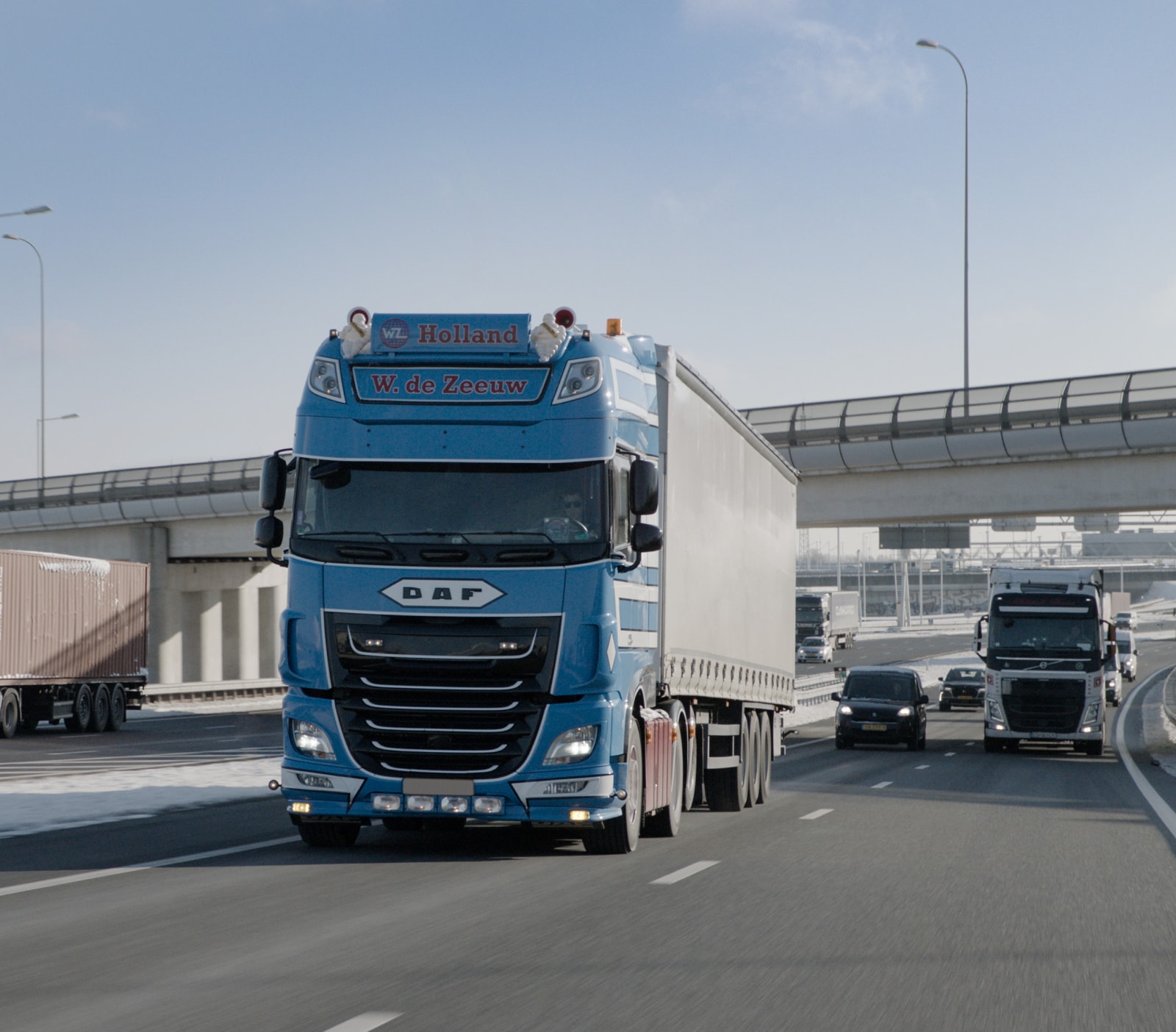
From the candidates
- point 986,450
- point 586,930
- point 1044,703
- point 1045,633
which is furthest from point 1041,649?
point 586,930

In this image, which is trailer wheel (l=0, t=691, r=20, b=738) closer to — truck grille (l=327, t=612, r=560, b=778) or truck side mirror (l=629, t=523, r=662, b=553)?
truck grille (l=327, t=612, r=560, b=778)

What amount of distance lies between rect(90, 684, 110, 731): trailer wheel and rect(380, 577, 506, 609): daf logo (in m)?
29.5

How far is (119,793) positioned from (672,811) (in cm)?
780

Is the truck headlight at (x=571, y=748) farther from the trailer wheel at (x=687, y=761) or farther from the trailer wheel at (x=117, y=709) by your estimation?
the trailer wheel at (x=117, y=709)

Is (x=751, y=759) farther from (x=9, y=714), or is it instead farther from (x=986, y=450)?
(x=9, y=714)

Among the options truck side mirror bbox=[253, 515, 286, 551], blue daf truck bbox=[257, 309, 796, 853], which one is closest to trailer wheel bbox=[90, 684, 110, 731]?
truck side mirror bbox=[253, 515, 286, 551]

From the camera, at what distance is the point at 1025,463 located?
36.1 metres

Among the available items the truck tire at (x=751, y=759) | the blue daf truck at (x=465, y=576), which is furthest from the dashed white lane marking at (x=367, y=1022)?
the truck tire at (x=751, y=759)

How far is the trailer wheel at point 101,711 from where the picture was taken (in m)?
38.3

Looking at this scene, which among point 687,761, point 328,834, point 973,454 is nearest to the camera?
point 328,834

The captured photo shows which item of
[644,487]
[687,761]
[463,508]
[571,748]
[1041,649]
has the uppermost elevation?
[644,487]

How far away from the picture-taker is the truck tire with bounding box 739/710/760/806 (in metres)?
17.2

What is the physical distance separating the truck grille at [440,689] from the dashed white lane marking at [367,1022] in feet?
15.3

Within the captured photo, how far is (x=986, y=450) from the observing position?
36.0 metres
